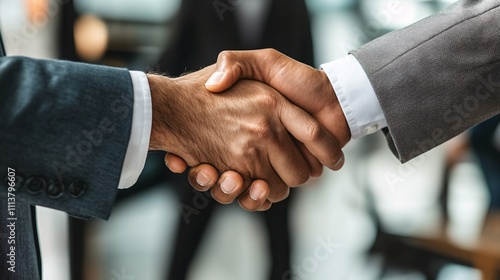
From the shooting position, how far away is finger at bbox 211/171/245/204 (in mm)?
1425

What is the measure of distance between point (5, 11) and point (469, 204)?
1721mm

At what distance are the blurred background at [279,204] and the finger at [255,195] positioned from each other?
2.91 feet

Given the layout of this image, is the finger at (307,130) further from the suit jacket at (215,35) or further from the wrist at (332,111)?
the suit jacket at (215,35)

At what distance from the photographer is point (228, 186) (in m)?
1.43

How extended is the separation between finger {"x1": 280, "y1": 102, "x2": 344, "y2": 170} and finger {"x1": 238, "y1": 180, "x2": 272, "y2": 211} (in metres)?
0.13

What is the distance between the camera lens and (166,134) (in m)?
1.30

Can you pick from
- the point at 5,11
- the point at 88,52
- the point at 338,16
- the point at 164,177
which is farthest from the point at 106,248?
the point at 338,16

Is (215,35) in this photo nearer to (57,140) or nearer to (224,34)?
(224,34)

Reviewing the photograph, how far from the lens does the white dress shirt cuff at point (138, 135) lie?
1140mm

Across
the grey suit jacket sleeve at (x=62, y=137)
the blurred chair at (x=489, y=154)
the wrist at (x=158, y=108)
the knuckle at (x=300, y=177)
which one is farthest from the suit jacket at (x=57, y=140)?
the blurred chair at (x=489, y=154)

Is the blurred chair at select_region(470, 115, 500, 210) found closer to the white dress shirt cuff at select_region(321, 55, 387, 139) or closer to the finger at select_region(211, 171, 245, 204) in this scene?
the white dress shirt cuff at select_region(321, 55, 387, 139)

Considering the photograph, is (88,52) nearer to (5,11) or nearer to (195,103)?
(5,11)

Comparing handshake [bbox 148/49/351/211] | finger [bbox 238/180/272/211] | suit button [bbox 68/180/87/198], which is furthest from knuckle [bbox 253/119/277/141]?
suit button [bbox 68/180/87/198]

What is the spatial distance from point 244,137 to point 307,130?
13 centimetres
